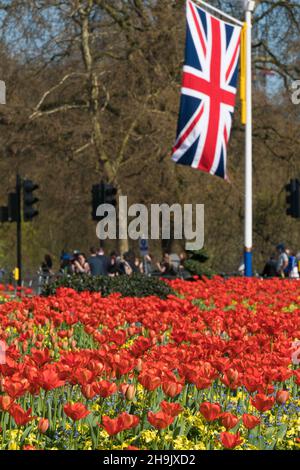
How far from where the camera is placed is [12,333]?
387 inches

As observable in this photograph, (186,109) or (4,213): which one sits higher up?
(186,109)

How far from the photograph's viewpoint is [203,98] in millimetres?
18422

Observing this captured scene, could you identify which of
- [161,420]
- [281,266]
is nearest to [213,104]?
[281,266]

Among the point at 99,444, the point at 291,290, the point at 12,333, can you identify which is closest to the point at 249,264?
the point at 291,290

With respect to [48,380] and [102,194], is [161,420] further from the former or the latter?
[102,194]

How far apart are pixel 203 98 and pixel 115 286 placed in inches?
146

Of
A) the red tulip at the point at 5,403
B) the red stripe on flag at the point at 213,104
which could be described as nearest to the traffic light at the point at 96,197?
the red stripe on flag at the point at 213,104

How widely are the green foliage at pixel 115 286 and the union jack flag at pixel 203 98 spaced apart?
2447 millimetres

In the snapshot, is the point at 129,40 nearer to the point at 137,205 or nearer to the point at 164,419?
the point at 137,205

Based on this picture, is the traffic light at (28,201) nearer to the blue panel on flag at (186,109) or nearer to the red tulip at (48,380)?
the blue panel on flag at (186,109)

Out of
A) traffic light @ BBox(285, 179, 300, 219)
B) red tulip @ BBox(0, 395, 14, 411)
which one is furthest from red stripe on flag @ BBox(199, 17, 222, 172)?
red tulip @ BBox(0, 395, 14, 411)

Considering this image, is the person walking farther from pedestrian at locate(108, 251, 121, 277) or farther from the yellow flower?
the yellow flower

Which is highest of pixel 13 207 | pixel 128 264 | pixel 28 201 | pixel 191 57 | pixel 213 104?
pixel 191 57

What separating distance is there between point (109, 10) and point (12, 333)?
923 inches
